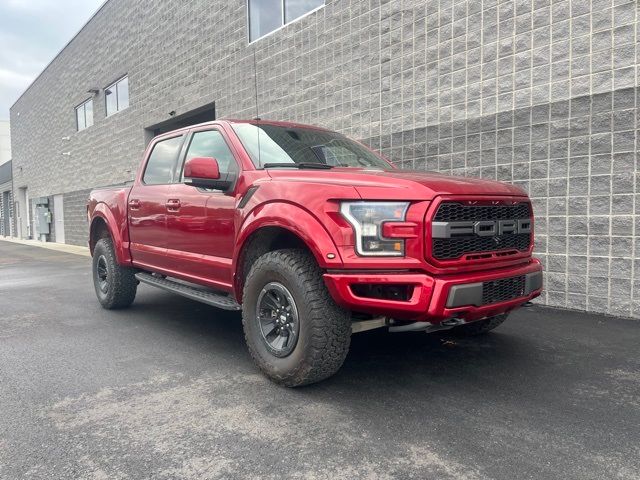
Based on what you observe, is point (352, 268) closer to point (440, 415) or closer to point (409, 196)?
point (409, 196)

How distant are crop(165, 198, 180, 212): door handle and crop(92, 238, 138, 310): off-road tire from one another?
1.53 meters

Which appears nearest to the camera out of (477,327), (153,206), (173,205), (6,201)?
(477,327)

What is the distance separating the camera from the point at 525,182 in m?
5.71

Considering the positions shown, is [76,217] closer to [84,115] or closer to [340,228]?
[84,115]

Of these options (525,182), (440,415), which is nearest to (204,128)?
(440,415)

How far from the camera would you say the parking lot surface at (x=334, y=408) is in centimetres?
231

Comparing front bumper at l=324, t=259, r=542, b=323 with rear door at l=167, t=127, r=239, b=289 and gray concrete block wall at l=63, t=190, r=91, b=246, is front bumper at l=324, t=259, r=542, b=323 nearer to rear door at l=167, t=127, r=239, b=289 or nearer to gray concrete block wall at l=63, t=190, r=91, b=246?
rear door at l=167, t=127, r=239, b=289

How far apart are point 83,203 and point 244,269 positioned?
58.4 feet

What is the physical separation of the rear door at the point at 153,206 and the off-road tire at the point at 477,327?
2.77 meters

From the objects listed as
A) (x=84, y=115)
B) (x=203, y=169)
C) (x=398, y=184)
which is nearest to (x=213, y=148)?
(x=203, y=169)

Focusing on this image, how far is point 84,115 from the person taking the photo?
66.6 ft

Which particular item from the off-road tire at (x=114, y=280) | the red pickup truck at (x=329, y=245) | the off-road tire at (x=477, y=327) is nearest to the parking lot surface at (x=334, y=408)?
the off-road tire at (x=477, y=327)

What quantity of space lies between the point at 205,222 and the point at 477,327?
8.37 ft

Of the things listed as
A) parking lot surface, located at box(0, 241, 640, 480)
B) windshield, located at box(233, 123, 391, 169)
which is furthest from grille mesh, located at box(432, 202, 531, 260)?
windshield, located at box(233, 123, 391, 169)
